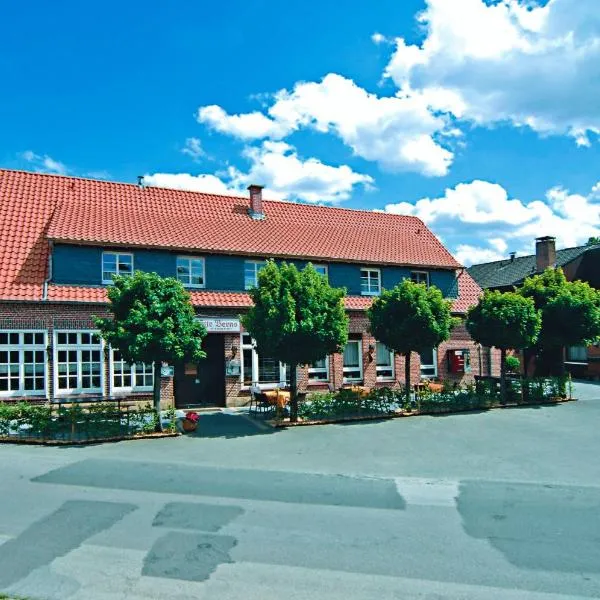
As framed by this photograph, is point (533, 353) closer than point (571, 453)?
No

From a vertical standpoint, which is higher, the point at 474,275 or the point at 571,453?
the point at 474,275

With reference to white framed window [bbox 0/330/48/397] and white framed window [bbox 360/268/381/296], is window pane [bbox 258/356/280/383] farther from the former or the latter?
white framed window [bbox 0/330/48/397]

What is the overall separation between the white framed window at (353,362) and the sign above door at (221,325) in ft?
16.3

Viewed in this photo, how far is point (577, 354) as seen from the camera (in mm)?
34750

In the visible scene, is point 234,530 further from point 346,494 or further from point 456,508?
point 456,508

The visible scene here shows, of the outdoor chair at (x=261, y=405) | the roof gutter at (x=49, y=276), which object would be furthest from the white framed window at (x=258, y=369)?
the roof gutter at (x=49, y=276)

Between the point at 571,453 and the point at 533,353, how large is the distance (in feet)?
74.7

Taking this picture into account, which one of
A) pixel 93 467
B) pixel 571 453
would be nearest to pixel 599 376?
pixel 571 453

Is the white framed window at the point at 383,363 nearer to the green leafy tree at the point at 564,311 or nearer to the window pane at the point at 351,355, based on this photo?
the window pane at the point at 351,355

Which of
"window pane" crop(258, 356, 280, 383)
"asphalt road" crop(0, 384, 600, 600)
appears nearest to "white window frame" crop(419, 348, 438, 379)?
"window pane" crop(258, 356, 280, 383)

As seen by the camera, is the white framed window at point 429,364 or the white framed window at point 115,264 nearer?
the white framed window at point 115,264

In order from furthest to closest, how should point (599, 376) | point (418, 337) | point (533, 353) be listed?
point (533, 353)
point (599, 376)
point (418, 337)

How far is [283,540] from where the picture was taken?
8.20 meters

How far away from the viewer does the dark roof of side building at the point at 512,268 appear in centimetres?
3925
